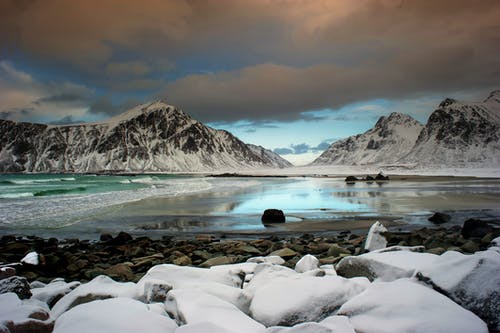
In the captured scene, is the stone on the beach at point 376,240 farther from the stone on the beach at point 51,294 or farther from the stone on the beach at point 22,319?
the stone on the beach at point 22,319

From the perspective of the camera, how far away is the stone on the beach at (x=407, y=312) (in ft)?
13.3

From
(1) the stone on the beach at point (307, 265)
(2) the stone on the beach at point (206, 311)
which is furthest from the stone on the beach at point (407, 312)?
(1) the stone on the beach at point (307, 265)

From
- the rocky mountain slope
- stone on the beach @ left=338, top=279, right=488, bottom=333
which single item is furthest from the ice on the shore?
the rocky mountain slope

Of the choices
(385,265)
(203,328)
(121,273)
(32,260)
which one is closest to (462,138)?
(385,265)

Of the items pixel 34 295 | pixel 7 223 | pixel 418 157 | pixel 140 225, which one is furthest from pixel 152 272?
pixel 418 157

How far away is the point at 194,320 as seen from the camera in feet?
14.7

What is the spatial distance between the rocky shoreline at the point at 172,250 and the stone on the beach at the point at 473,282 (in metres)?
3.58

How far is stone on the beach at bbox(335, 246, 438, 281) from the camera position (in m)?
5.69

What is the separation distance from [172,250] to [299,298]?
699 centimetres

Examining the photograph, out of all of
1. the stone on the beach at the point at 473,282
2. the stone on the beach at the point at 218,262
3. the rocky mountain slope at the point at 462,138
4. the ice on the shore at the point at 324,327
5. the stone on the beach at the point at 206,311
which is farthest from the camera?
the rocky mountain slope at the point at 462,138

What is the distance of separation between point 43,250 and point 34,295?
20.8ft

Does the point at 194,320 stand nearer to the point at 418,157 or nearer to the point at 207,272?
the point at 207,272

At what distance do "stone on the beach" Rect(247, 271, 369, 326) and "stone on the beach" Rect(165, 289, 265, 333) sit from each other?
1.00 ft

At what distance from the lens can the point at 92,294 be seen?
A: 534cm
